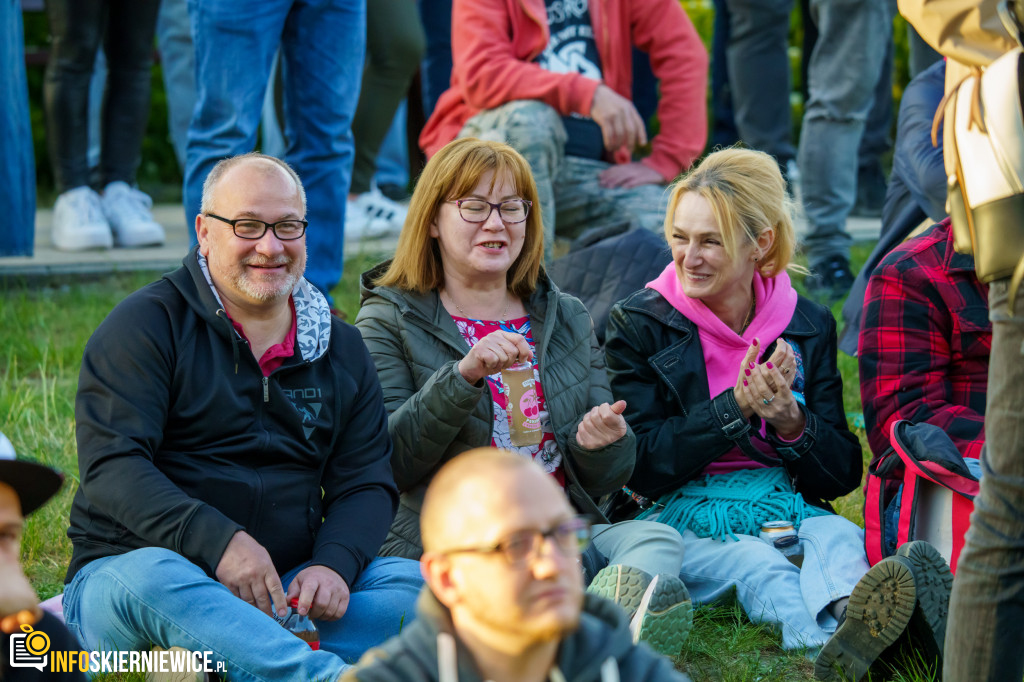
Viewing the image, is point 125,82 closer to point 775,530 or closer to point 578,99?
point 578,99

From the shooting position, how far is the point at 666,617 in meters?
2.92

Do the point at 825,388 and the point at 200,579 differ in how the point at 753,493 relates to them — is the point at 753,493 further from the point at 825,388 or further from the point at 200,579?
the point at 200,579

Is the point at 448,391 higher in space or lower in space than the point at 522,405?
higher

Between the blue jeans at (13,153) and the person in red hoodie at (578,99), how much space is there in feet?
5.57

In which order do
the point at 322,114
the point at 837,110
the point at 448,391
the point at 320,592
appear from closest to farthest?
the point at 320,592 → the point at 448,391 → the point at 322,114 → the point at 837,110

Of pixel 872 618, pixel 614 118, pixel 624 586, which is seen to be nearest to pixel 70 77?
pixel 614 118

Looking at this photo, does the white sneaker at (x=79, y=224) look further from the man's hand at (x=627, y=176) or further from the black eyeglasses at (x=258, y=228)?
the black eyeglasses at (x=258, y=228)

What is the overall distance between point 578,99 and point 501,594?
3.90m

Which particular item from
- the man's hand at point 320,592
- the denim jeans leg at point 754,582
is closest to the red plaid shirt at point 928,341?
the denim jeans leg at point 754,582

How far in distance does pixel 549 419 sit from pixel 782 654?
0.85m

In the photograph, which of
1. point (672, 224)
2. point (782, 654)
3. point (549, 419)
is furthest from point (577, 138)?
point (782, 654)

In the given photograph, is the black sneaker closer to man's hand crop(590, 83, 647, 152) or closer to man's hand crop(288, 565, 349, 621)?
man's hand crop(590, 83, 647, 152)

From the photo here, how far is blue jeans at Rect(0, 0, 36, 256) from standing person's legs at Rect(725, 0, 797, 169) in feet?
11.3

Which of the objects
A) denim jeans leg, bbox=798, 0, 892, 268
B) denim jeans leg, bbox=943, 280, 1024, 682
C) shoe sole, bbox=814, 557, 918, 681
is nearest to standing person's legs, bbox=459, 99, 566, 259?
denim jeans leg, bbox=798, 0, 892, 268
